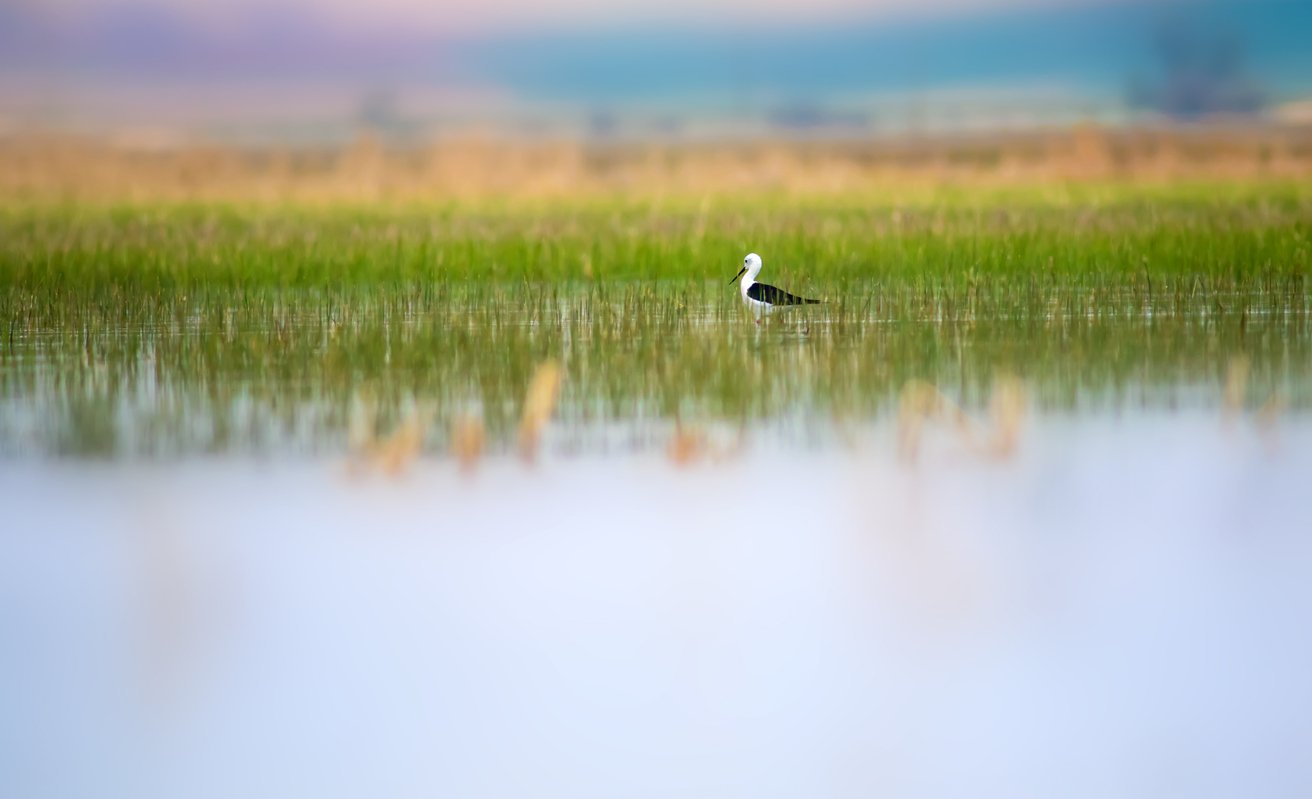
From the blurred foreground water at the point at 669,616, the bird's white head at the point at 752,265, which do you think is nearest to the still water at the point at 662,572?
the blurred foreground water at the point at 669,616

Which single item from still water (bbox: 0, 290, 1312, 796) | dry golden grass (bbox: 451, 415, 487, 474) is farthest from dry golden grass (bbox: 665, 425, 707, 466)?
dry golden grass (bbox: 451, 415, 487, 474)

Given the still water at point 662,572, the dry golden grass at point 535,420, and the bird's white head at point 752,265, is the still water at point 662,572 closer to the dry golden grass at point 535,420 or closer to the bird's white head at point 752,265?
the dry golden grass at point 535,420

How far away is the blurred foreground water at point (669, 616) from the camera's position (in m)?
3.97

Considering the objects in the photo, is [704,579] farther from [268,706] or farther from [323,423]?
[323,423]

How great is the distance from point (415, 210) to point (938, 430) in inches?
775

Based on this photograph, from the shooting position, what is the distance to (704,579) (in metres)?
5.18

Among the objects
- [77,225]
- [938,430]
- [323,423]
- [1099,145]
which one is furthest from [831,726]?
[1099,145]

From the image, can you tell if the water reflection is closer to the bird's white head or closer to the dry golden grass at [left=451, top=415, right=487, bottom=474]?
the dry golden grass at [left=451, top=415, right=487, bottom=474]

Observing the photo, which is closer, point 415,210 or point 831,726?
point 831,726

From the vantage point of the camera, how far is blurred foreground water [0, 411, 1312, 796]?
3.97 metres

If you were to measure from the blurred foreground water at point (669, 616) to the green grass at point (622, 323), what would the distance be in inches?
30.2

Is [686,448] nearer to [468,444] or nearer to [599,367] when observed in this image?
[468,444]

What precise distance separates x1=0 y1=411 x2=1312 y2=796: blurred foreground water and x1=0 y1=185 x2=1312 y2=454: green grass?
0.77 m

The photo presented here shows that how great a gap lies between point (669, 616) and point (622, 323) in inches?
212
